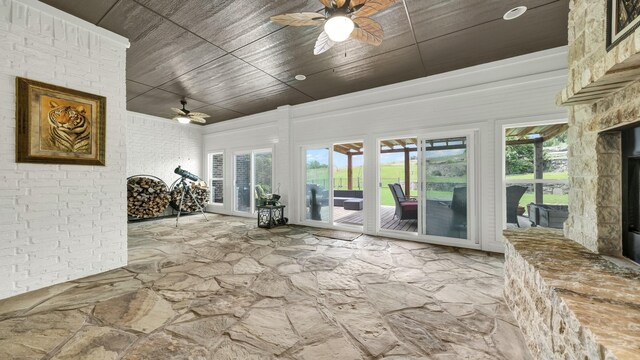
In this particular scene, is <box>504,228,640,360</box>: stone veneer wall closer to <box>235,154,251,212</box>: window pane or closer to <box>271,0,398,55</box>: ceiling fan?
<box>271,0,398,55</box>: ceiling fan

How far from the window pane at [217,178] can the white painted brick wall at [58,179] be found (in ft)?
14.9

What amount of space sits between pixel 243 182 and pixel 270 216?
2146 millimetres

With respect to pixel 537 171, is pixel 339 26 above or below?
above

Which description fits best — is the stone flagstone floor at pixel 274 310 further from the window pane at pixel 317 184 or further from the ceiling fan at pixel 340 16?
the ceiling fan at pixel 340 16

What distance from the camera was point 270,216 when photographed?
5371 mm

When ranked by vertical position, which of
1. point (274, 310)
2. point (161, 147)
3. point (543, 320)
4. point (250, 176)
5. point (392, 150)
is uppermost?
point (392, 150)

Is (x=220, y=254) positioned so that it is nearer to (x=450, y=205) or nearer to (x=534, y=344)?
(x=534, y=344)

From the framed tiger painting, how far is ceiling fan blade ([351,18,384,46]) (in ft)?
10.2

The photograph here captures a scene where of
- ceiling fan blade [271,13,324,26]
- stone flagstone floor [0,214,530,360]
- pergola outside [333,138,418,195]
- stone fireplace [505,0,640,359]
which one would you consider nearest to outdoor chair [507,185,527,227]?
stone flagstone floor [0,214,530,360]

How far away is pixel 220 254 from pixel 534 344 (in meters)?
3.56

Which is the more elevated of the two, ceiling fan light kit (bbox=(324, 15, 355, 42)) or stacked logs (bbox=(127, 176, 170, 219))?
ceiling fan light kit (bbox=(324, 15, 355, 42))

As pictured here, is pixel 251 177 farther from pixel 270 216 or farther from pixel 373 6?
pixel 373 6

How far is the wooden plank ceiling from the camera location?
2.37m

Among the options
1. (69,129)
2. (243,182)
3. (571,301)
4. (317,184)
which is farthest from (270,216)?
(571,301)
